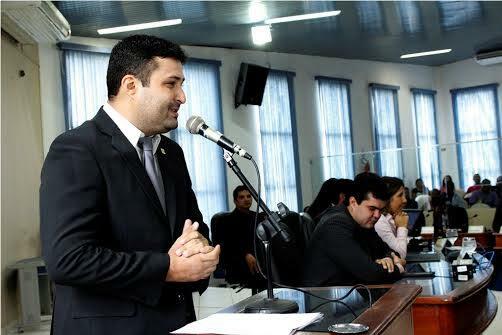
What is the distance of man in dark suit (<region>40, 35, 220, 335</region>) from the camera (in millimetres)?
1431

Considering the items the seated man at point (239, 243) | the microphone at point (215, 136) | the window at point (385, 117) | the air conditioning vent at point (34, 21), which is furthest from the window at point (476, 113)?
the microphone at point (215, 136)

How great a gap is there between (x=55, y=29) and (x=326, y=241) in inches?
172

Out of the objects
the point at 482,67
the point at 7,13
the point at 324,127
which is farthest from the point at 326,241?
the point at 482,67

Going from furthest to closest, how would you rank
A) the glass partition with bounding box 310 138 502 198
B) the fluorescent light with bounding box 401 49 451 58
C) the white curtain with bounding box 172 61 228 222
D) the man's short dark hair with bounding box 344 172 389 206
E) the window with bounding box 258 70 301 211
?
the fluorescent light with bounding box 401 49 451 58, the window with bounding box 258 70 301 211, the glass partition with bounding box 310 138 502 198, the white curtain with bounding box 172 61 228 222, the man's short dark hair with bounding box 344 172 389 206

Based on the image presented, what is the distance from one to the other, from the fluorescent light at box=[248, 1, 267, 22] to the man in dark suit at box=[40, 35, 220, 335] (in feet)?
19.4

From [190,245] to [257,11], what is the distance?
659 centimetres

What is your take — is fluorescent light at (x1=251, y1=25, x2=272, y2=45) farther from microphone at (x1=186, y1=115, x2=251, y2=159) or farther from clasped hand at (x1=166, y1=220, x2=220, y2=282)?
clasped hand at (x1=166, y1=220, x2=220, y2=282)

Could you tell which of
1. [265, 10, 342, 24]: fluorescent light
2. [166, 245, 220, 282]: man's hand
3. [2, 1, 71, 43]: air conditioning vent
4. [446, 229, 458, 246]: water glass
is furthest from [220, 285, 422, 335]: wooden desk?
[265, 10, 342, 24]: fluorescent light

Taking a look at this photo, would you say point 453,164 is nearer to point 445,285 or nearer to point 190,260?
point 445,285

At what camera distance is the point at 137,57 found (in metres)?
1.64

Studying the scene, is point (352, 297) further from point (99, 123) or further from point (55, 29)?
point (55, 29)

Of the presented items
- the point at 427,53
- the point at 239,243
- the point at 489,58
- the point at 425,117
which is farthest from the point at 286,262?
the point at 425,117

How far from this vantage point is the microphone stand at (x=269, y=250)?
1698mm

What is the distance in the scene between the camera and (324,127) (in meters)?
10.7
